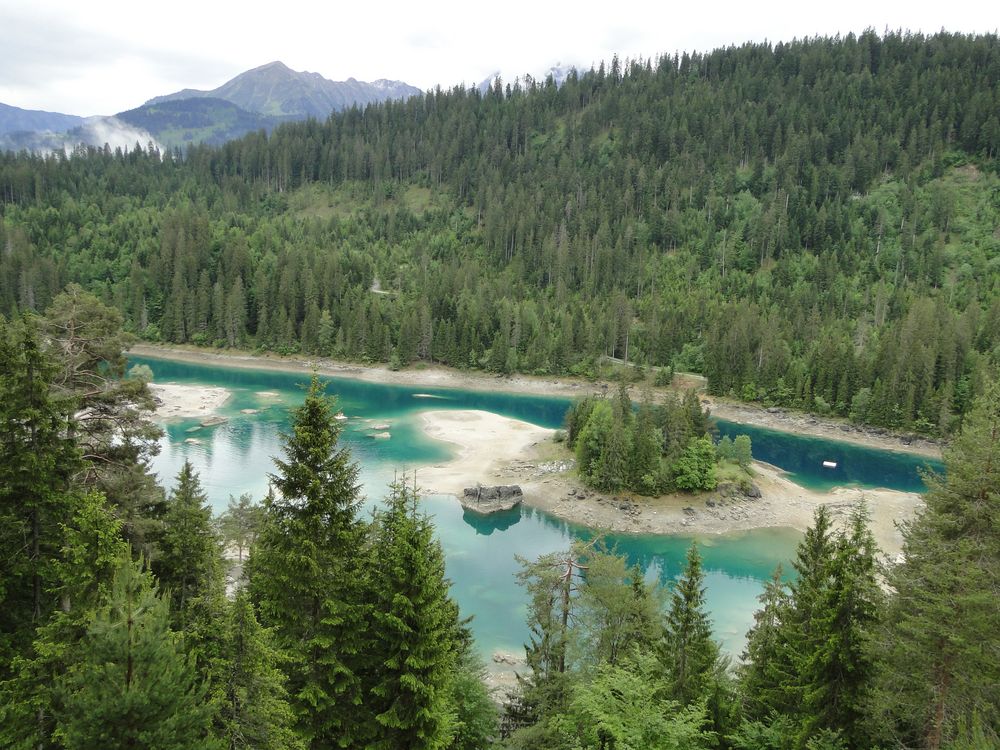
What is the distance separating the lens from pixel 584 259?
148 meters

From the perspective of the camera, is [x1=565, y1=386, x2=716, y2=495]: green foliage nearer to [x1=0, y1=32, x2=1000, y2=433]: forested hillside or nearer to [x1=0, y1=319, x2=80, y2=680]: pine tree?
[x1=0, y1=32, x2=1000, y2=433]: forested hillside

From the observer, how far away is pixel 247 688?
40.2 feet

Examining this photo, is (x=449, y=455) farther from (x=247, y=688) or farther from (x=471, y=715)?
(x=247, y=688)

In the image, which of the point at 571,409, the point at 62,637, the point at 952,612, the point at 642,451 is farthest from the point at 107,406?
the point at 571,409

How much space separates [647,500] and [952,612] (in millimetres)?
44747

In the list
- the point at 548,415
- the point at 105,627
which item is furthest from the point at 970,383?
the point at 105,627

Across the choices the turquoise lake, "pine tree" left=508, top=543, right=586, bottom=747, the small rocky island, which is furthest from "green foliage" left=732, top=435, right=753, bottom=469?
"pine tree" left=508, top=543, right=586, bottom=747

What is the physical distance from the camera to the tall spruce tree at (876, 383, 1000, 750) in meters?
13.3

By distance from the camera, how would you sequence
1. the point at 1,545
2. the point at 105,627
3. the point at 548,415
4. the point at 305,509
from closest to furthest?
the point at 105,627 → the point at 1,545 → the point at 305,509 → the point at 548,415

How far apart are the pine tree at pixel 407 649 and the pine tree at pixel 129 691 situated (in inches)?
192

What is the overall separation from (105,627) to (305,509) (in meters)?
5.21

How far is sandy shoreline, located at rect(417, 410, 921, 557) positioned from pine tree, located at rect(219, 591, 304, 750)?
144 feet

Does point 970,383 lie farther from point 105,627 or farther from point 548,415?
point 105,627

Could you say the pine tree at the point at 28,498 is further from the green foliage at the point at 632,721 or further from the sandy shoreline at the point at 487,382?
the sandy shoreline at the point at 487,382
